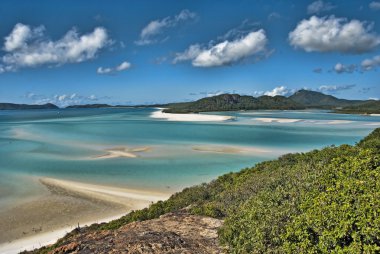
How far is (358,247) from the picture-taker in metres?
4.92

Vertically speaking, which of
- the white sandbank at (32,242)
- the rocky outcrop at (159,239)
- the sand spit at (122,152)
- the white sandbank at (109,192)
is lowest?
the white sandbank at (32,242)

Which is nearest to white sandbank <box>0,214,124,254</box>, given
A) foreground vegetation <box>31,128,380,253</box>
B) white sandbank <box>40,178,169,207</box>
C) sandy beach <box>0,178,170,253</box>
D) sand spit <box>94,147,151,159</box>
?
sandy beach <box>0,178,170,253</box>

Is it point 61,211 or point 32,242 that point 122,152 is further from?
point 32,242

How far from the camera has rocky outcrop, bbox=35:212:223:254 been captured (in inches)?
312

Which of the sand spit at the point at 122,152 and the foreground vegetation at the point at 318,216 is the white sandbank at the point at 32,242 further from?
the sand spit at the point at 122,152

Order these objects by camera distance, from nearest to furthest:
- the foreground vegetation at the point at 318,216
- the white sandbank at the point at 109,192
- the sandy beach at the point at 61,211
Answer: the foreground vegetation at the point at 318,216 → the sandy beach at the point at 61,211 → the white sandbank at the point at 109,192

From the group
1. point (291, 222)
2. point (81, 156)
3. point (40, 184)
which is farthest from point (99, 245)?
point (81, 156)

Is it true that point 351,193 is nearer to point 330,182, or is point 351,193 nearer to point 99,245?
point 330,182

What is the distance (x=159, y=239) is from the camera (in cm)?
838

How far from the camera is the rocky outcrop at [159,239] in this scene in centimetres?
792

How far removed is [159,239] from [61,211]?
42.5 feet

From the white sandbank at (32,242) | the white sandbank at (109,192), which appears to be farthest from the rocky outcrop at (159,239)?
the white sandbank at (109,192)

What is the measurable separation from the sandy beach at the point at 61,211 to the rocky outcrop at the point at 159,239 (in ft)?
23.1

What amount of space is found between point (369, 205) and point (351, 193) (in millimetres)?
776
